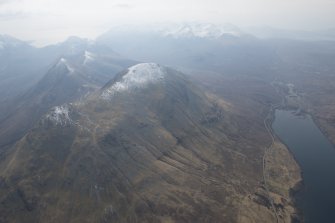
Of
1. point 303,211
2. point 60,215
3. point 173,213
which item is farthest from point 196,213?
point 60,215

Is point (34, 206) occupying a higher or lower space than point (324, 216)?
lower

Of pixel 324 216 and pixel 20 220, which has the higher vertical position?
pixel 324 216

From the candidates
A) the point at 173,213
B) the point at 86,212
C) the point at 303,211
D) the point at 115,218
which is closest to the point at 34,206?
the point at 86,212

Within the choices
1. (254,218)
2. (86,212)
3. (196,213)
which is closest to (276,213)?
(254,218)

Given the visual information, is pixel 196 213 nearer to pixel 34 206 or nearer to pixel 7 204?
pixel 34 206

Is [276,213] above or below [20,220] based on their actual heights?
above

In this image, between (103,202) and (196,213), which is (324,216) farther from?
(103,202)

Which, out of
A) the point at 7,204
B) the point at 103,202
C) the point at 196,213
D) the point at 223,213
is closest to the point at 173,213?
the point at 196,213

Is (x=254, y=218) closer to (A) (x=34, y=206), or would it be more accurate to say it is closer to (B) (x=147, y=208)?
(B) (x=147, y=208)
